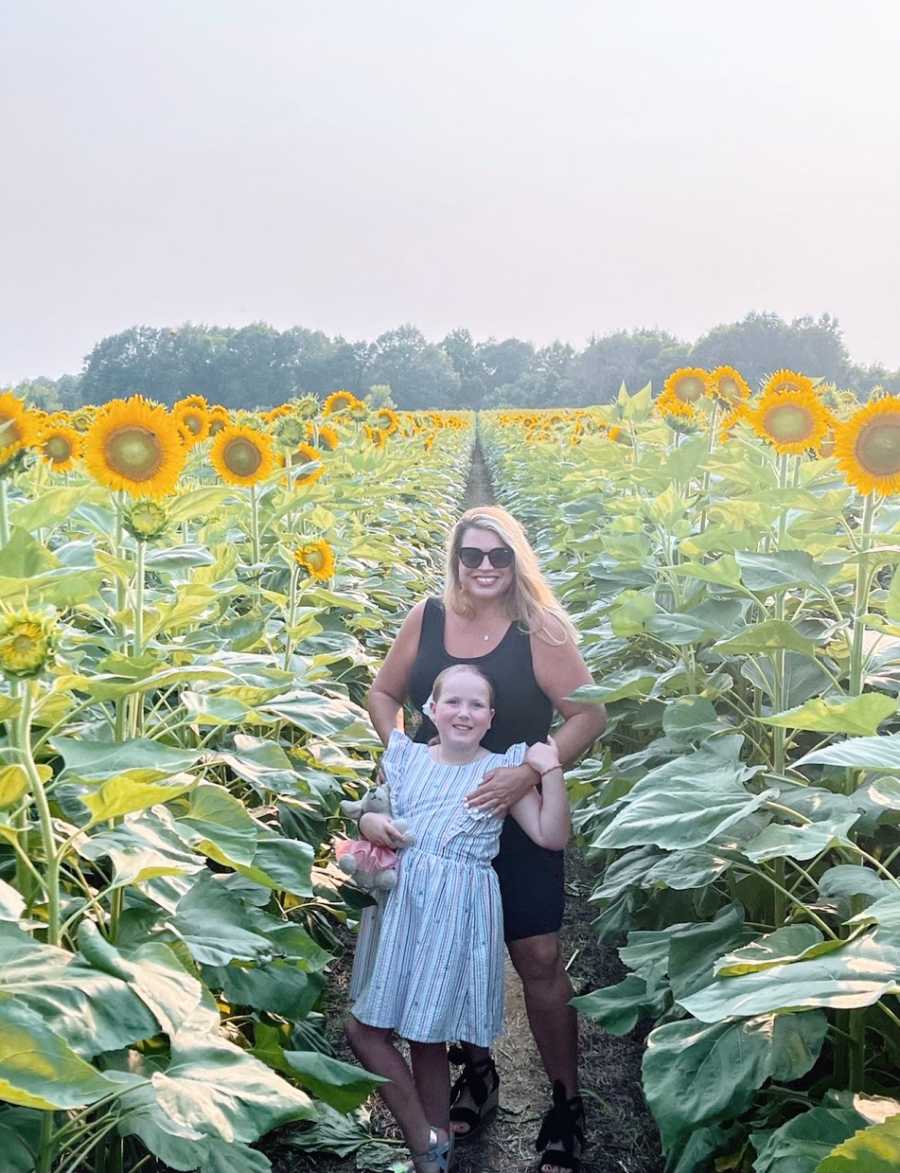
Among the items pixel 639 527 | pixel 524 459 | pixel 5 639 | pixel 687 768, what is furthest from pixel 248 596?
pixel 524 459

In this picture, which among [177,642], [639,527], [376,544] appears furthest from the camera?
[376,544]

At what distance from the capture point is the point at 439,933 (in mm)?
2814

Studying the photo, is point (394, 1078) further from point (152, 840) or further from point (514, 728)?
point (152, 840)

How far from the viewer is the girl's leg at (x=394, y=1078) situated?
272 cm

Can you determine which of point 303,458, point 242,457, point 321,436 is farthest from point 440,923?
point 321,436

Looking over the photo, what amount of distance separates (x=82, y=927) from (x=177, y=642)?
1.08 meters

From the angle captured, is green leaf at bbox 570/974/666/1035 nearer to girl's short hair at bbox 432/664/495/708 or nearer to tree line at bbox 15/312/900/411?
girl's short hair at bbox 432/664/495/708

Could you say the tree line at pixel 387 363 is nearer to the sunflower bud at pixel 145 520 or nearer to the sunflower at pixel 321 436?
the sunflower at pixel 321 436

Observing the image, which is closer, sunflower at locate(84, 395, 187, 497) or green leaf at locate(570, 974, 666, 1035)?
green leaf at locate(570, 974, 666, 1035)

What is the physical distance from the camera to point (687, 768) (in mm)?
2369

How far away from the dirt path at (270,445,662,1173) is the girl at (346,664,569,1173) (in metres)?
0.25

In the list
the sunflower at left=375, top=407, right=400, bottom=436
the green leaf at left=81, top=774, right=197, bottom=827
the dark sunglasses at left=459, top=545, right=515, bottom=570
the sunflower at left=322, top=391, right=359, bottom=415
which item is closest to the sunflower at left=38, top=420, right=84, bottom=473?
the dark sunglasses at left=459, top=545, right=515, bottom=570

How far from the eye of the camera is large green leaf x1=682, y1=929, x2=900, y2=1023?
1.40 meters

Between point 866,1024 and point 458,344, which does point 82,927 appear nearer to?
point 866,1024
